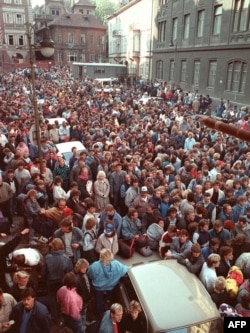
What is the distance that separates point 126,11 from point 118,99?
30805 mm

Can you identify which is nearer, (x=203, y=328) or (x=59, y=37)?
(x=203, y=328)

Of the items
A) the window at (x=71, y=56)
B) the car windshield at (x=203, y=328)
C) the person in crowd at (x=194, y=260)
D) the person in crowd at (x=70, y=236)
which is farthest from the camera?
the window at (x=71, y=56)

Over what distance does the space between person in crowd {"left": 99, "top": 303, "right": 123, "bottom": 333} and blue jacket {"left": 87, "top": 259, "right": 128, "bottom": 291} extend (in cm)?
90

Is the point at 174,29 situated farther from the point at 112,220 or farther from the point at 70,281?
the point at 70,281

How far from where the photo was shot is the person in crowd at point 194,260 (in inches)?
201

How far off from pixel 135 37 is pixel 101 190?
128ft

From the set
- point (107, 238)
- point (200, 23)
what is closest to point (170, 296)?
point (107, 238)

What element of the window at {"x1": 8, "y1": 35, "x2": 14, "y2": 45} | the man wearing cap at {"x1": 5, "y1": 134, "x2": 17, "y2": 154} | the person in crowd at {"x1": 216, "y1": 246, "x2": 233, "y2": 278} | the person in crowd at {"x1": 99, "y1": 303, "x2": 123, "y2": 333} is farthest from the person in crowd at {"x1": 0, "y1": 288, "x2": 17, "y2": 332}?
the window at {"x1": 8, "y1": 35, "x2": 14, "y2": 45}

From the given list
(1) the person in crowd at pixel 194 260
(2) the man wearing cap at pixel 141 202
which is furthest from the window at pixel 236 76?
(1) the person in crowd at pixel 194 260

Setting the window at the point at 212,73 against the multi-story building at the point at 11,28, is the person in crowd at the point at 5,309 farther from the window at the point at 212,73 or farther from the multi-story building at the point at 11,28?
the multi-story building at the point at 11,28

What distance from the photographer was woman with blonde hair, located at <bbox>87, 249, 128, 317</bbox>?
486cm

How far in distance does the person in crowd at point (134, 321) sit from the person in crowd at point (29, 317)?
1025mm

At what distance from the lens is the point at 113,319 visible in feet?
13.1

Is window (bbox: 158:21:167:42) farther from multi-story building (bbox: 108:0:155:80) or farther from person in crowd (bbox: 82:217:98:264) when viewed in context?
person in crowd (bbox: 82:217:98:264)
